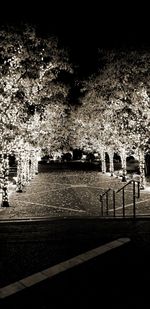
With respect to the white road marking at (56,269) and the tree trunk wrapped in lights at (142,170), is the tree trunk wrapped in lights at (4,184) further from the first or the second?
the tree trunk wrapped in lights at (142,170)

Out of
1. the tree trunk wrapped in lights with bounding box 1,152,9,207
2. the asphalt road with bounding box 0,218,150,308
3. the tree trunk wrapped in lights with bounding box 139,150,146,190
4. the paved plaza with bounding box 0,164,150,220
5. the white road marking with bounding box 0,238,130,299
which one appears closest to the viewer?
the asphalt road with bounding box 0,218,150,308

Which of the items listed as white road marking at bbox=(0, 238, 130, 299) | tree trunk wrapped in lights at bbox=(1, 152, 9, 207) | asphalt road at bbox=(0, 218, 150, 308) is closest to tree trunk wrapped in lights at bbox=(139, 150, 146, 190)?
tree trunk wrapped in lights at bbox=(1, 152, 9, 207)

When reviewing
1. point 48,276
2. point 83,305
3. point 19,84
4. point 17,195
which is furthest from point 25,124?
point 83,305

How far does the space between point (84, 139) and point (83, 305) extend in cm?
4326

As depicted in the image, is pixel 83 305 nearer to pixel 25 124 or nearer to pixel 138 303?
pixel 138 303

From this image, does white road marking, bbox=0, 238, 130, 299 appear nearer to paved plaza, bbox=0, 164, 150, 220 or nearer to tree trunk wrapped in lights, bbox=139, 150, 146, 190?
paved plaza, bbox=0, 164, 150, 220

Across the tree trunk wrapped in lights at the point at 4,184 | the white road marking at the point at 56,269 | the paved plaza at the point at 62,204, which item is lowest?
the white road marking at the point at 56,269

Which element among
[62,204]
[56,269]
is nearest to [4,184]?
[62,204]

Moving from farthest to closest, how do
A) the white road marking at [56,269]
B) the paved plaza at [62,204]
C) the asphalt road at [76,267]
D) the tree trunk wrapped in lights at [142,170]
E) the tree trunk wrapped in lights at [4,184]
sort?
the tree trunk wrapped in lights at [142,170], the tree trunk wrapped in lights at [4,184], the paved plaza at [62,204], the white road marking at [56,269], the asphalt road at [76,267]

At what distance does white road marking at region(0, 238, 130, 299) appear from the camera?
25.2ft

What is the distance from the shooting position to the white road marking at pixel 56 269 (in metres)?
7.68

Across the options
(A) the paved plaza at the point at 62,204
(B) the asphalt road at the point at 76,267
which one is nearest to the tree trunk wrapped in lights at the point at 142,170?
(A) the paved plaza at the point at 62,204

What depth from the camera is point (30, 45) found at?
18828 millimetres

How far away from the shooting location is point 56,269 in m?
8.80
